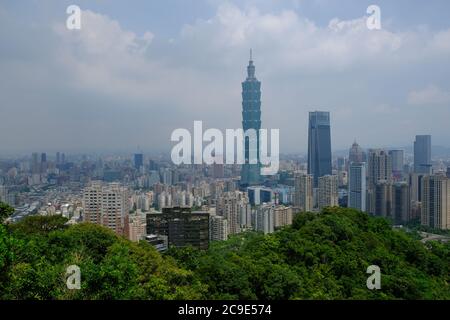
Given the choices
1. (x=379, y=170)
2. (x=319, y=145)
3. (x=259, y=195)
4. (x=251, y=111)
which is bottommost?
(x=259, y=195)

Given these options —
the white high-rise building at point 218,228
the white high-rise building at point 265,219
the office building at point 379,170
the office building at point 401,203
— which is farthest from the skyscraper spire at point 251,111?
the office building at point 401,203

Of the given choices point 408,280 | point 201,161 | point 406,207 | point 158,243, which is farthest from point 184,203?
point 406,207

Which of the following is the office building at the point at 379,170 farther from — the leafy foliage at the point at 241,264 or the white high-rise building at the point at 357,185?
the leafy foliage at the point at 241,264

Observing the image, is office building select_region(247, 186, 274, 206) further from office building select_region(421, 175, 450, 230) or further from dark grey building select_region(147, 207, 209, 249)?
office building select_region(421, 175, 450, 230)

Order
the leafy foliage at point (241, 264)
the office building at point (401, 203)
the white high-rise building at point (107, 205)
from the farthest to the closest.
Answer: the office building at point (401, 203) → the white high-rise building at point (107, 205) → the leafy foliage at point (241, 264)

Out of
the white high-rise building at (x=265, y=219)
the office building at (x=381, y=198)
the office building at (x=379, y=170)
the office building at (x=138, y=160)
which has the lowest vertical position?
the white high-rise building at (x=265, y=219)

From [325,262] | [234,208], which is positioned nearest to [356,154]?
[325,262]

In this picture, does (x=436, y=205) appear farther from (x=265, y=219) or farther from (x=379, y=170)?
(x=265, y=219)
